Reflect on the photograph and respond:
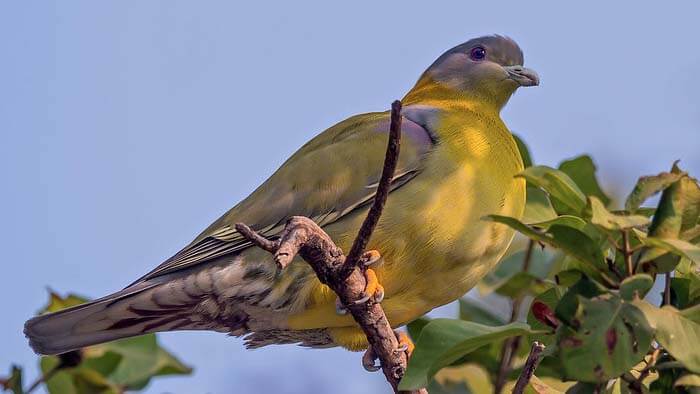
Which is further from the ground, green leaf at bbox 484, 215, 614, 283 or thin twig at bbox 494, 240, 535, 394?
green leaf at bbox 484, 215, 614, 283

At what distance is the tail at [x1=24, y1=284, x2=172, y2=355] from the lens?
3920mm

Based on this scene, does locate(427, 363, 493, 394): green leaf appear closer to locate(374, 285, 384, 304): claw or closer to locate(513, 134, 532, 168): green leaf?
locate(374, 285, 384, 304): claw

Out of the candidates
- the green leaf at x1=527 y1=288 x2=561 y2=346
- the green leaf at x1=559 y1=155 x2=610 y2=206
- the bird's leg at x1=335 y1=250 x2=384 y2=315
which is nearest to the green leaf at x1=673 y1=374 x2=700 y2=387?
the green leaf at x1=527 y1=288 x2=561 y2=346

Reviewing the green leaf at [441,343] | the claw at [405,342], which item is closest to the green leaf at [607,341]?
the green leaf at [441,343]

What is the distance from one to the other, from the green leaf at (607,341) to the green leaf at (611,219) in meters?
0.18

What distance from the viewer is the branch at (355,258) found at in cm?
264

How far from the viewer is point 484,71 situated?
494cm

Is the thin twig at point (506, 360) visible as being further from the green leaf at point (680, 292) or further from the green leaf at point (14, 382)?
the green leaf at point (14, 382)

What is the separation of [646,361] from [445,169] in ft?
4.59

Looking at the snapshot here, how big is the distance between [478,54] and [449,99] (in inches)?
12.2

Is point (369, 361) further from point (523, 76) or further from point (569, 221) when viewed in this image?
point (523, 76)

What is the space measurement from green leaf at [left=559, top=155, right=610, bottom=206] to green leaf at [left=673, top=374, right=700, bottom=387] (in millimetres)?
1420

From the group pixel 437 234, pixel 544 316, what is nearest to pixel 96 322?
pixel 437 234

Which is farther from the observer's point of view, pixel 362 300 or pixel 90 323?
pixel 90 323
